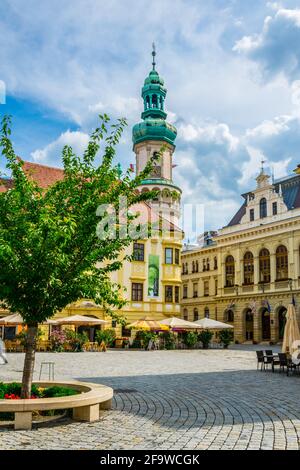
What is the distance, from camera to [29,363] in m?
10.7

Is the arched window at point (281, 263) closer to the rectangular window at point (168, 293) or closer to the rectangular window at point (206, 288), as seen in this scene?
the rectangular window at point (168, 293)

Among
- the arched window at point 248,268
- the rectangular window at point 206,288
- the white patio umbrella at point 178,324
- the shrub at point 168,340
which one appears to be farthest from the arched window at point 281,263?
the rectangular window at point 206,288

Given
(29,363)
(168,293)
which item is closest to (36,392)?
(29,363)

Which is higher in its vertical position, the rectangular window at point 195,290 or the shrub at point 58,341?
the rectangular window at point 195,290

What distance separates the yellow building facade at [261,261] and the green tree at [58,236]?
1501 inches

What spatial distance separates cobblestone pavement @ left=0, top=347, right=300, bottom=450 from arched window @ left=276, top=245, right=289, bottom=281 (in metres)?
32.7

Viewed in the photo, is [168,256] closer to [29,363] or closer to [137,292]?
[137,292]

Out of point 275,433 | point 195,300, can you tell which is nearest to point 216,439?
point 275,433

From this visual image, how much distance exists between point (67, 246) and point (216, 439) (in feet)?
16.2

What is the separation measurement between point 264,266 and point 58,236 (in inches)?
1755

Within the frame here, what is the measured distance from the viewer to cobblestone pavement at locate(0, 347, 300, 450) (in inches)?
324

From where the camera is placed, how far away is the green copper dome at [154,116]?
222 feet

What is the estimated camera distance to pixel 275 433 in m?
8.84

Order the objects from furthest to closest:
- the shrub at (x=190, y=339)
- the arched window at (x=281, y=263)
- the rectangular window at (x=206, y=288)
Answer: the rectangular window at (x=206, y=288) → the arched window at (x=281, y=263) → the shrub at (x=190, y=339)
